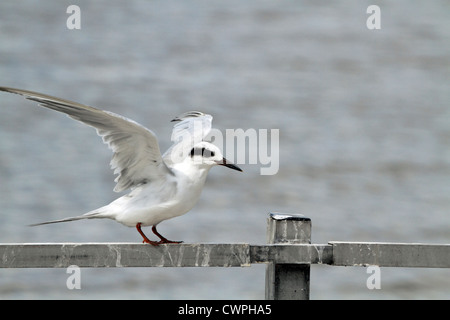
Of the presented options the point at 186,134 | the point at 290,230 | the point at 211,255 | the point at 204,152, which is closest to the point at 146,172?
the point at 204,152

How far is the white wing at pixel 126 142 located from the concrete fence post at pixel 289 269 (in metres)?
0.62

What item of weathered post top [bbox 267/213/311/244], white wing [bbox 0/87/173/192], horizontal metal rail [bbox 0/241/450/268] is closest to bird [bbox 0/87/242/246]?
white wing [bbox 0/87/173/192]

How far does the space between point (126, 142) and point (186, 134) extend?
1.81ft

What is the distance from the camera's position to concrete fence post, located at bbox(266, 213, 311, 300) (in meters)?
3.19

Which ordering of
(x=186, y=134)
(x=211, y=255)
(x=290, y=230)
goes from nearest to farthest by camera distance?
1. (x=211, y=255)
2. (x=290, y=230)
3. (x=186, y=134)

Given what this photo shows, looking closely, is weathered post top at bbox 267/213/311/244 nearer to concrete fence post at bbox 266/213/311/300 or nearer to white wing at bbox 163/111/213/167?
concrete fence post at bbox 266/213/311/300

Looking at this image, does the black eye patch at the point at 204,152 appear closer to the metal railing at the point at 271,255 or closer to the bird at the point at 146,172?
the bird at the point at 146,172

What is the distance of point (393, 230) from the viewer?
8.09 m

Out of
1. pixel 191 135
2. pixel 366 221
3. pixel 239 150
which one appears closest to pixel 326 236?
pixel 366 221

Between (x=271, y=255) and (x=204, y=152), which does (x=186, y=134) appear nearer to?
(x=204, y=152)

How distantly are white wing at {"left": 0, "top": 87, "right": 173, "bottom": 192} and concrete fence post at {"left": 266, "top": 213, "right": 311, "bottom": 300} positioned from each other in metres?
0.62

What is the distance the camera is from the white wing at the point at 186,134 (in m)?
3.81

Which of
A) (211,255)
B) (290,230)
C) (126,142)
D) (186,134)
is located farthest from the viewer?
(186,134)

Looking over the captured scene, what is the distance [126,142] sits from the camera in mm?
3443
